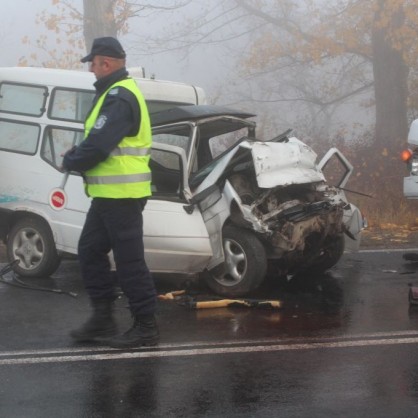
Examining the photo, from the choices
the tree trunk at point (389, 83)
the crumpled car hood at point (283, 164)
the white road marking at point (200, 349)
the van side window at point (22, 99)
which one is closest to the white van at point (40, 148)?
the van side window at point (22, 99)

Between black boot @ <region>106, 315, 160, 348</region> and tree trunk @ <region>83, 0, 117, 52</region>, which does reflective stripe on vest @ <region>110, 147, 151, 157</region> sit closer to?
black boot @ <region>106, 315, 160, 348</region>

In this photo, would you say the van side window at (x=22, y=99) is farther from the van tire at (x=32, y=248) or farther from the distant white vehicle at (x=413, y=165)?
the distant white vehicle at (x=413, y=165)

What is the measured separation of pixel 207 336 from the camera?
5.42 m

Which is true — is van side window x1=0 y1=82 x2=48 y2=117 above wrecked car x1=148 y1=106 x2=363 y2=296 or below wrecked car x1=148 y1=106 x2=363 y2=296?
above

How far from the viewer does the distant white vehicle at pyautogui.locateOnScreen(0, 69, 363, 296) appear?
6.61m

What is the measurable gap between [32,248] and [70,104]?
1.37 m

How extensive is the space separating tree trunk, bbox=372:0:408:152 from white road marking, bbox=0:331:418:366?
12104 millimetres

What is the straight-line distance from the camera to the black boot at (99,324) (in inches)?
213

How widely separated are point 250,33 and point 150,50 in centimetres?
271

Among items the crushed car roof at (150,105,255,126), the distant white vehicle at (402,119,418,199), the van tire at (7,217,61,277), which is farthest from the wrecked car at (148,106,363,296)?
the van tire at (7,217,61,277)

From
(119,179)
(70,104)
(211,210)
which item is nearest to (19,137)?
(70,104)

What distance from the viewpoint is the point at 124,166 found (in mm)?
5152

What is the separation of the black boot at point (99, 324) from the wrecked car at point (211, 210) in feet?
3.24

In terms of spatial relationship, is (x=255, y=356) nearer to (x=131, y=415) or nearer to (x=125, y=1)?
(x=131, y=415)
